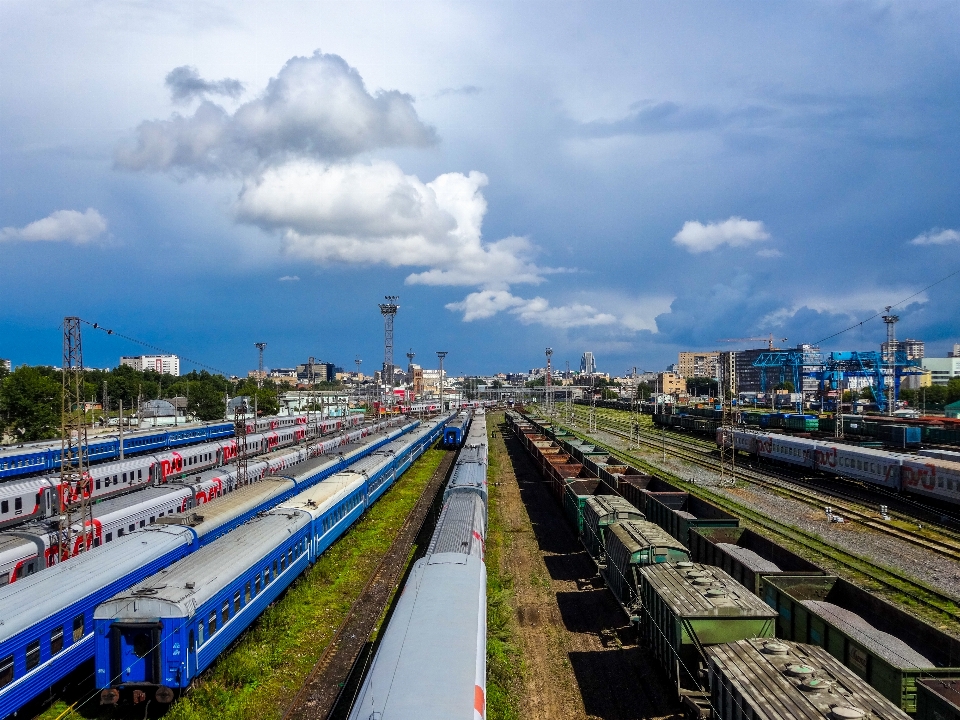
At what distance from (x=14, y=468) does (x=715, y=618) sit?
126 ft

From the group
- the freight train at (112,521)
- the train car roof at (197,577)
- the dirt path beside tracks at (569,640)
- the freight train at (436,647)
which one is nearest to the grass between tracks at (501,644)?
the dirt path beside tracks at (569,640)

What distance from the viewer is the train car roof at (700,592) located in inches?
491

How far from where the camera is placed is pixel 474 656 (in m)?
9.90

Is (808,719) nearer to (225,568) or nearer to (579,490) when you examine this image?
(225,568)

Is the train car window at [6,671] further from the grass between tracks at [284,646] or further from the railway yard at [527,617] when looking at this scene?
the grass between tracks at [284,646]

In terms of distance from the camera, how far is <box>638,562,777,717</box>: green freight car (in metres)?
12.3

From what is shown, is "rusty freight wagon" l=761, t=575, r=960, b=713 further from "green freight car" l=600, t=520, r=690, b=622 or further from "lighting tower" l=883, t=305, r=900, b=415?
"lighting tower" l=883, t=305, r=900, b=415

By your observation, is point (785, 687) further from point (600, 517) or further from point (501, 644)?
point (600, 517)

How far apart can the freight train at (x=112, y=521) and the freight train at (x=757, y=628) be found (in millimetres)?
16066

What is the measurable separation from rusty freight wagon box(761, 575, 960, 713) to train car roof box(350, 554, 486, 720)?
21.7 feet

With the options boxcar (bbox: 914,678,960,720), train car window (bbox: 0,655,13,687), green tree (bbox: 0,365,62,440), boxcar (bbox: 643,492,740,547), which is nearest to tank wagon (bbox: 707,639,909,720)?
boxcar (bbox: 914,678,960,720)

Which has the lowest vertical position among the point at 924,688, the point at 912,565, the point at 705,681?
the point at 912,565

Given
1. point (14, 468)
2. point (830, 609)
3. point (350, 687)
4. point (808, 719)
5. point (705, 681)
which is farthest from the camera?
point (14, 468)

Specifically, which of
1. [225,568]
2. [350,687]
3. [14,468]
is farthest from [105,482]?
[350,687]
